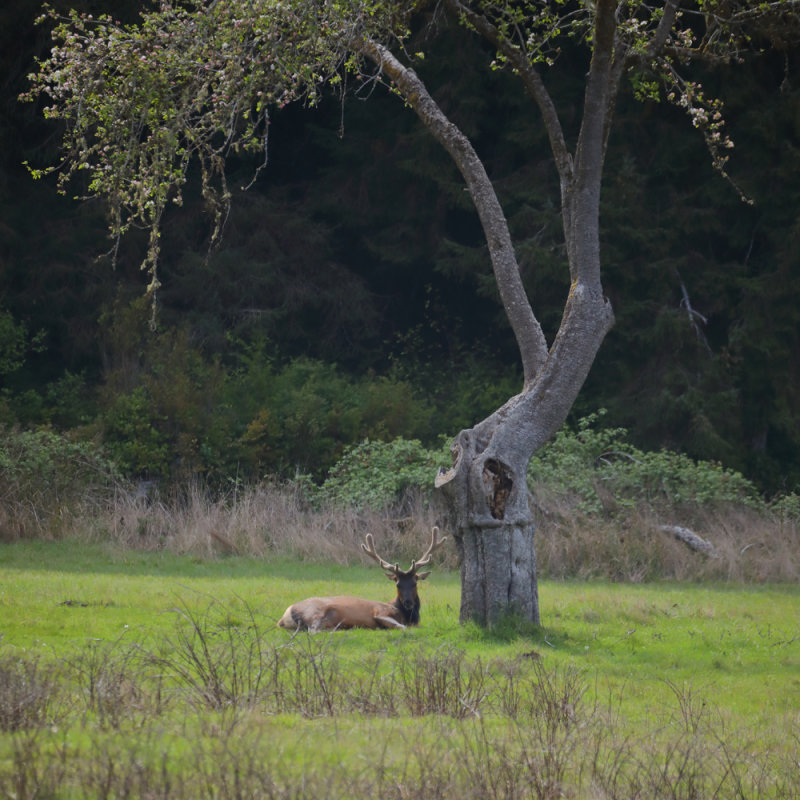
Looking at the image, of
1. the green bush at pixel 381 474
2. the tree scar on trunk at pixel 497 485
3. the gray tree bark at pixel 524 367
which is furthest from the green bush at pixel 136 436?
the tree scar on trunk at pixel 497 485

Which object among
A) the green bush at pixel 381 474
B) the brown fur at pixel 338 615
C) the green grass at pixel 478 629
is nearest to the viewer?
the green grass at pixel 478 629

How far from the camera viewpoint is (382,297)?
109 ft

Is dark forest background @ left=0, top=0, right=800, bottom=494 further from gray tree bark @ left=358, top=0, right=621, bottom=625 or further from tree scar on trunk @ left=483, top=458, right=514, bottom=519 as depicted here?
tree scar on trunk @ left=483, top=458, right=514, bottom=519

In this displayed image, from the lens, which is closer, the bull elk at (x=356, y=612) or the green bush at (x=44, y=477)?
the bull elk at (x=356, y=612)

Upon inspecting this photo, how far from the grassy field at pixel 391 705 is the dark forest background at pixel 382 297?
13.7m

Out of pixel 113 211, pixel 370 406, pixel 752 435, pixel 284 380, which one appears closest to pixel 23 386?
pixel 284 380

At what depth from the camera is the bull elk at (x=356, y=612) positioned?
11211 millimetres

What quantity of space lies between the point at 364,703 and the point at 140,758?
228 cm

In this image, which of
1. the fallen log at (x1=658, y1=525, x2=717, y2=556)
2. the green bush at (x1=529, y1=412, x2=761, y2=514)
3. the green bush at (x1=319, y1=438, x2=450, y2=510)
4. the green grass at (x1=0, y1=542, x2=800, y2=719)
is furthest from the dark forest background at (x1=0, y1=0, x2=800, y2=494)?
the green grass at (x1=0, y1=542, x2=800, y2=719)

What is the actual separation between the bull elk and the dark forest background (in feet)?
45.4

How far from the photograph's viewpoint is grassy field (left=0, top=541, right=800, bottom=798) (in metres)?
5.28

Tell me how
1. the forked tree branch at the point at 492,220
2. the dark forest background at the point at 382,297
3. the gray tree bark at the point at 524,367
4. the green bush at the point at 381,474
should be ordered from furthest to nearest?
the dark forest background at the point at 382,297 → the green bush at the point at 381,474 → the forked tree branch at the point at 492,220 → the gray tree bark at the point at 524,367

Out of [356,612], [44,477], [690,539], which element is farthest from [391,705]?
[44,477]

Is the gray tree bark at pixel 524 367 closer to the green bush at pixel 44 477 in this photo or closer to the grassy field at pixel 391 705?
the grassy field at pixel 391 705
